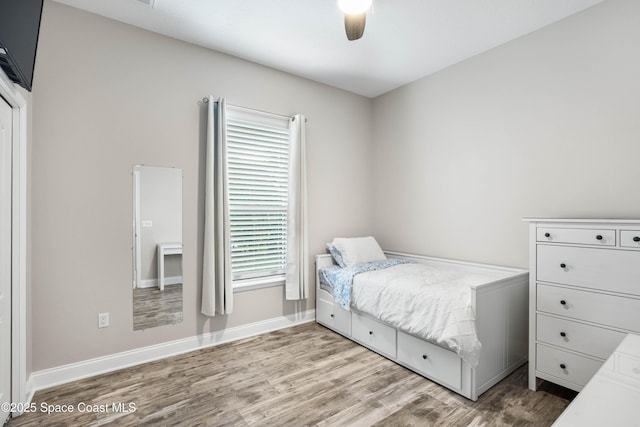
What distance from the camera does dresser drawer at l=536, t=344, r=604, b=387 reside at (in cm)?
196

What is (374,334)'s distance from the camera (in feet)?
9.29

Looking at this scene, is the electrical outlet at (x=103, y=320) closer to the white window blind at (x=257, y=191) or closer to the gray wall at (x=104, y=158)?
the gray wall at (x=104, y=158)

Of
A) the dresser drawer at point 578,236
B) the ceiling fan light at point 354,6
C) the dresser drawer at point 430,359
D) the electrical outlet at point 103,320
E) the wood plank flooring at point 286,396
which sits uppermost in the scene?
the ceiling fan light at point 354,6

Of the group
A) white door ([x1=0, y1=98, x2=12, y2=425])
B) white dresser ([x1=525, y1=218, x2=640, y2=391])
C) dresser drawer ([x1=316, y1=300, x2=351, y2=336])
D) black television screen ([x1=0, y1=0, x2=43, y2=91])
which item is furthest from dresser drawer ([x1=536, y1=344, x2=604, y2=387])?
black television screen ([x1=0, y1=0, x2=43, y2=91])

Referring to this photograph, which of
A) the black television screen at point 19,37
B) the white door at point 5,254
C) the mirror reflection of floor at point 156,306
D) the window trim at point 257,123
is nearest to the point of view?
the black television screen at point 19,37

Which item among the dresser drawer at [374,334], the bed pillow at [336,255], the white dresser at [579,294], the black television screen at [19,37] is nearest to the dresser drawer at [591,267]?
the white dresser at [579,294]

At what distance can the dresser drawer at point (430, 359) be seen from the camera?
85.4 inches

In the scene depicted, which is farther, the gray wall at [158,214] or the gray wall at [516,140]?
the gray wall at [158,214]

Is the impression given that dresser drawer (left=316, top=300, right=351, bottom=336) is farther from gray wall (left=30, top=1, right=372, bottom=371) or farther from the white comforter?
gray wall (left=30, top=1, right=372, bottom=371)

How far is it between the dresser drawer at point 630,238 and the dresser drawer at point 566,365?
75 centimetres

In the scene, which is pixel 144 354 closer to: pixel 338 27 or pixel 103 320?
pixel 103 320

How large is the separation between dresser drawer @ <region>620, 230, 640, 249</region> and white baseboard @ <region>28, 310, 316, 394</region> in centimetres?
289

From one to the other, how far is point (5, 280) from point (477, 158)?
3784mm

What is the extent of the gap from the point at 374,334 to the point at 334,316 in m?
0.60
